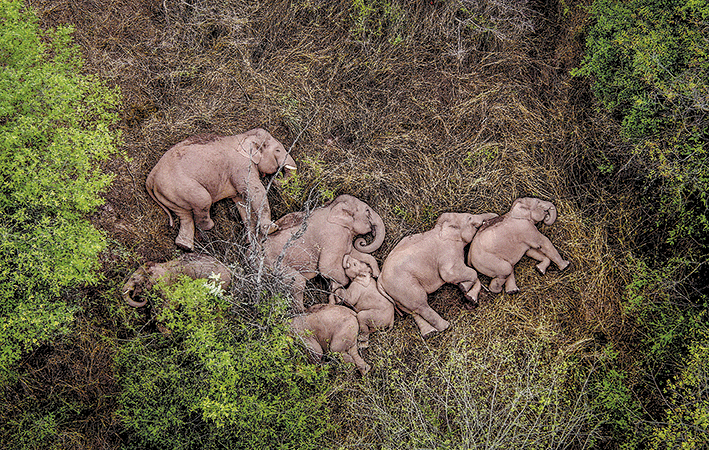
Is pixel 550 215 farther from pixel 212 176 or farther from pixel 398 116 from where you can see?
pixel 212 176

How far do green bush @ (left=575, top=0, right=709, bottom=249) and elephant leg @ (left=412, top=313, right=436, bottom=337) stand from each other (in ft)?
10.0

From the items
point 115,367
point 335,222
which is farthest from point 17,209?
point 335,222

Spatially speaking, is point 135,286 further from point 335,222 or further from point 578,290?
point 578,290

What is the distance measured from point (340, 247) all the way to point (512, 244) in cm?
208

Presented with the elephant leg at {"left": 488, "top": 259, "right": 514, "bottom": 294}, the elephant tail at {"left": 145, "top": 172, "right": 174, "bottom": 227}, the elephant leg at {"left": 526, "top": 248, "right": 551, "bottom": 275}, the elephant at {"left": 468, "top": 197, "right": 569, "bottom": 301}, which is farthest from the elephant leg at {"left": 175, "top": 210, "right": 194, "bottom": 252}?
the elephant leg at {"left": 526, "top": 248, "right": 551, "bottom": 275}

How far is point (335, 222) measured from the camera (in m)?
5.92

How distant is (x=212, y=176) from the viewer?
583 cm

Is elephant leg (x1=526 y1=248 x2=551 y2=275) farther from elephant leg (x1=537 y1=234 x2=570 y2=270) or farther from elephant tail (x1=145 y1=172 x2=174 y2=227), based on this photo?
elephant tail (x1=145 y1=172 x2=174 y2=227)

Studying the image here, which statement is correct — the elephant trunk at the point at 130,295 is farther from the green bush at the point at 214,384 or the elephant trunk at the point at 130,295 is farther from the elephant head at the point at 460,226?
the elephant head at the point at 460,226

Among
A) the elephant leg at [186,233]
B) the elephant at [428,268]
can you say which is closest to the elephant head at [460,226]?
the elephant at [428,268]

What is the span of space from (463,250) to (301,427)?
110 inches

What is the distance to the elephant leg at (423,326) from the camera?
5949 millimetres

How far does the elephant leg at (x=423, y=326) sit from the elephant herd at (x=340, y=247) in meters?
0.01

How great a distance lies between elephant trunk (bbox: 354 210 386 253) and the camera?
20.0 feet
